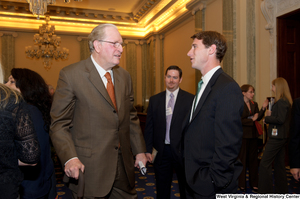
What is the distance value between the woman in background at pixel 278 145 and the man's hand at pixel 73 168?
3.06 meters

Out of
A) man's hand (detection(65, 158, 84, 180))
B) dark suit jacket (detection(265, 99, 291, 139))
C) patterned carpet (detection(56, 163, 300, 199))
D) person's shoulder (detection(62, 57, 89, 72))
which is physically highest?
person's shoulder (detection(62, 57, 89, 72))

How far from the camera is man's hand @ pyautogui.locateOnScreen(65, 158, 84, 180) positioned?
1608 mm

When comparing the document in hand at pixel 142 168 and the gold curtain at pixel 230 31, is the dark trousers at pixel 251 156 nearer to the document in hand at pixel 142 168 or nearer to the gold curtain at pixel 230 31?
the gold curtain at pixel 230 31

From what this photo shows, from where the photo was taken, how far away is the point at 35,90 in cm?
235

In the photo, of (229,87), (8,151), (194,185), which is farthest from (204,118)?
(8,151)

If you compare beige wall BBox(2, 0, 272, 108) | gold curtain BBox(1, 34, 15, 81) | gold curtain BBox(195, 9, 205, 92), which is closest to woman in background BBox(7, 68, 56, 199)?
beige wall BBox(2, 0, 272, 108)

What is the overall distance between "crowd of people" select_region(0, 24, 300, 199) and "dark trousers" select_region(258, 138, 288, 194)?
1700 mm

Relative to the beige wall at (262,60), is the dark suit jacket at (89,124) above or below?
below

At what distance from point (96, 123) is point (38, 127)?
733 millimetres

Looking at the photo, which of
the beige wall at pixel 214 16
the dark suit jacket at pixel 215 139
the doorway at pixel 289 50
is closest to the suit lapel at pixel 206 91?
the dark suit jacket at pixel 215 139

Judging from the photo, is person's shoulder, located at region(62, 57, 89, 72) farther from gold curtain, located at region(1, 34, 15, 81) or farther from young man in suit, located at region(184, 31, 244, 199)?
gold curtain, located at region(1, 34, 15, 81)

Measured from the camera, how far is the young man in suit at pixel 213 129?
1.62 metres

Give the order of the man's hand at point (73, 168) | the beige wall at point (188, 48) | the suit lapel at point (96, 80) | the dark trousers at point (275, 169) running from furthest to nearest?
1. the beige wall at point (188, 48)
2. the dark trousers at point (275, 169)
3. the suit lapel at point (96, 80)
4. the man's hand at point (73, 168)

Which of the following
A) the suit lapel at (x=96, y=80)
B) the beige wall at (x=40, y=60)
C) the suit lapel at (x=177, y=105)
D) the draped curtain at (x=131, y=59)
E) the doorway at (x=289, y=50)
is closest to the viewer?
the suit lapel at (x=96, y=80)
